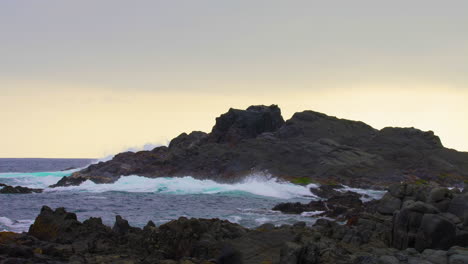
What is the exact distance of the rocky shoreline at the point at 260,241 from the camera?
1502cm

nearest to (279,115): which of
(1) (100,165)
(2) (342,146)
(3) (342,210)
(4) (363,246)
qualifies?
(2) (342,146)

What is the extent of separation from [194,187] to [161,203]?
73.4ft

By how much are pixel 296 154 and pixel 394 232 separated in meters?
64.1

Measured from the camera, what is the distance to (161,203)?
156 ft

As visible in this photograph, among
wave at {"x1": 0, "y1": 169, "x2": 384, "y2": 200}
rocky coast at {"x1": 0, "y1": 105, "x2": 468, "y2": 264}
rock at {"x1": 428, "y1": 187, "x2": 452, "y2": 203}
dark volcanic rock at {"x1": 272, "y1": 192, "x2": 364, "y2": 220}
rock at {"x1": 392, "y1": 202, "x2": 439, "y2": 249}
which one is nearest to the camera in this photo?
rocky coast at {"x1": 0, "y1": 105, "x2": 468, "y2": 264}

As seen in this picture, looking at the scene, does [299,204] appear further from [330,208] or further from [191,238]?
[191,238]

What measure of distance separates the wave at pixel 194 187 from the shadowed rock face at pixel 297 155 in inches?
119

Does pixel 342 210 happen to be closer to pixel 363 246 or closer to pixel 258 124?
pixel 363 246

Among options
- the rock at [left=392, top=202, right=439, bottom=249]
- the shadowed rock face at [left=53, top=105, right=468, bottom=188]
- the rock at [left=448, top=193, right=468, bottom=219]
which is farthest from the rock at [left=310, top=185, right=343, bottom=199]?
the rock at [left=392, top=202, right=439, bottom=249]

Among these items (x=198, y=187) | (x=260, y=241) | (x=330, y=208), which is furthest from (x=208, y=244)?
(x=198, y=187)

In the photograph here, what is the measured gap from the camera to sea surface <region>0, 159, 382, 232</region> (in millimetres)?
33719

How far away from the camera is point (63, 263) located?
15.0 meters

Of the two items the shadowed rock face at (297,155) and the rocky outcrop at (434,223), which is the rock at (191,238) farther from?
the shadowed rock face at (297,155)

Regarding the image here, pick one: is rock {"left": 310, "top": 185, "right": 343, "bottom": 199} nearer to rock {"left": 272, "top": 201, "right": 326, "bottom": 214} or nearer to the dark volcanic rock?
the dark volcanic rock
